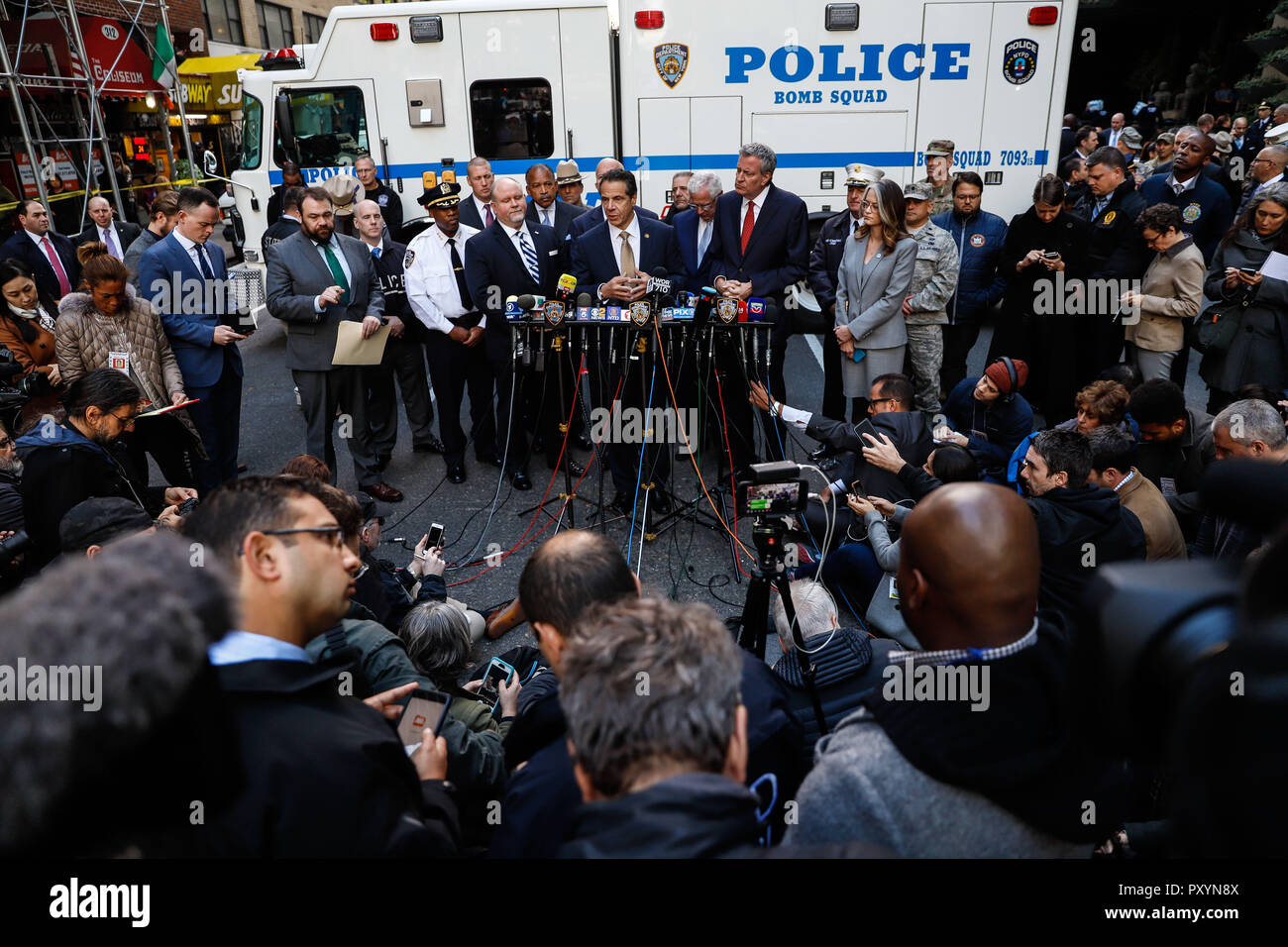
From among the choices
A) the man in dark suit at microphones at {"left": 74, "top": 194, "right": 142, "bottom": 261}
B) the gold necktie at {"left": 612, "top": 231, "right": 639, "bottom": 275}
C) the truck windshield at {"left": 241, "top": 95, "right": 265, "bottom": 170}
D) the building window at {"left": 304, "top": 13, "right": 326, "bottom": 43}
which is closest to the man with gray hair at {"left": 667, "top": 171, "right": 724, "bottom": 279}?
the gold necktie at {"left": 612, "top": 231, "right": 639, "bottom": 275}

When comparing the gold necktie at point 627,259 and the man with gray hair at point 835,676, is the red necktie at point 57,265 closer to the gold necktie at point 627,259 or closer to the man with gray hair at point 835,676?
the gold necktie at point 627,259

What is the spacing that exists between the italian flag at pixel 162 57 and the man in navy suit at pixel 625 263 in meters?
11.9

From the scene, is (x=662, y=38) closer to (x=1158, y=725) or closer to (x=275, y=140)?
(x=275, y=140)

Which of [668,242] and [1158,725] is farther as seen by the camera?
[668,242]

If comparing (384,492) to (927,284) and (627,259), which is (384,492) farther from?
(927,284)

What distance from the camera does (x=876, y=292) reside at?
5457mm

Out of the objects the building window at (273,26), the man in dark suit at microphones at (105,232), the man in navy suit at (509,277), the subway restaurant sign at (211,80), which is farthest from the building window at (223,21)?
the man in navy suit at (509,277)

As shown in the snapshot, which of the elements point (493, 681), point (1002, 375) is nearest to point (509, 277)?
point (1002, 375)

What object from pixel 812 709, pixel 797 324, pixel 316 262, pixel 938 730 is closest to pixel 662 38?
pixel 797 324

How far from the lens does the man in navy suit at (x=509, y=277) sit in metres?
5.49

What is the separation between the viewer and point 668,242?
5.56 meters

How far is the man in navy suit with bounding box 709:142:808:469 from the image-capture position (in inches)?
212

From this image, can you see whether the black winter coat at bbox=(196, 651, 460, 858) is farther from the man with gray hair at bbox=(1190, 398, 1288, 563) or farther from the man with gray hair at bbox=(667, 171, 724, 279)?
the man with gray hair at bbox=(667, 171, 724, 279)
